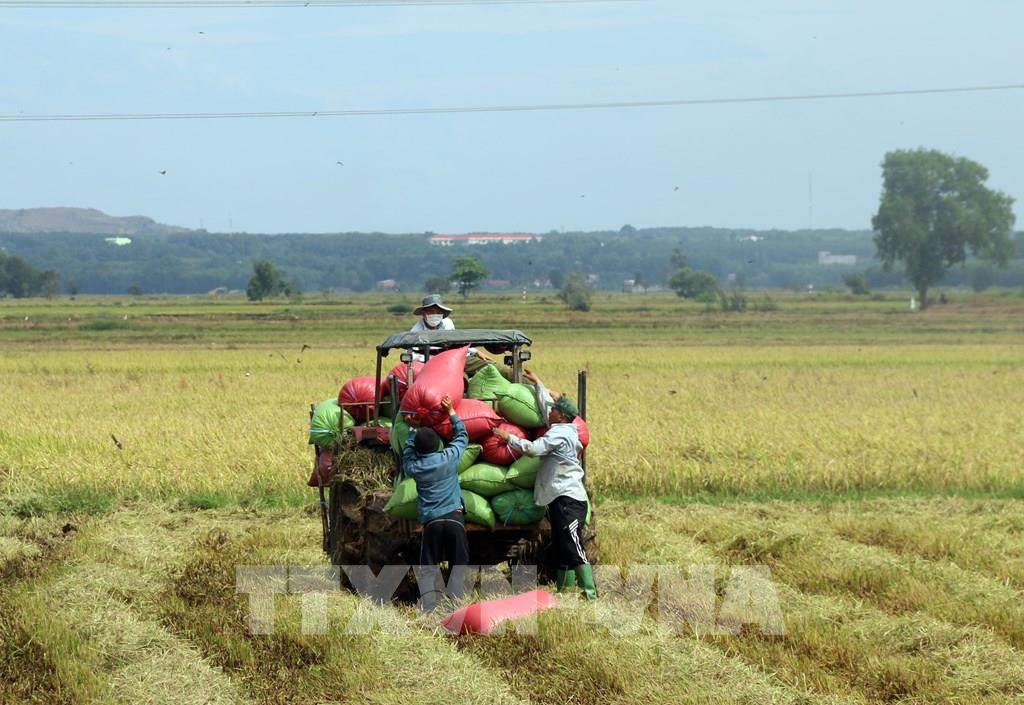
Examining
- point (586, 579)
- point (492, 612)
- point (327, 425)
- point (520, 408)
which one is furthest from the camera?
point (327, 425)

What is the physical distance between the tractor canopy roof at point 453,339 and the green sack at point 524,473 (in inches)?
41.0

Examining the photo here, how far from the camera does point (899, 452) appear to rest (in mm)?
16625

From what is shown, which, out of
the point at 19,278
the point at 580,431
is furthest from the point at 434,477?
the point at 19,278

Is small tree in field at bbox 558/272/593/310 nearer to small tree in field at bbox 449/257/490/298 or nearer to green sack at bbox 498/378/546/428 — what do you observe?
small tree in field at bbox 449/257/490/298

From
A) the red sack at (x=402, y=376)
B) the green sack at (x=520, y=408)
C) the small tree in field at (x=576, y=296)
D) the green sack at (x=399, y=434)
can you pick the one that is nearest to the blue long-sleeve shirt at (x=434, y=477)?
the green sack at (x=399, y=434)

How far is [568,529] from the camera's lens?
30.1ft

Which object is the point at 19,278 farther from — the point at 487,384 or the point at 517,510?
the point at 517,510

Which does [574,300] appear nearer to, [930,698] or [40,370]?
[40,370]

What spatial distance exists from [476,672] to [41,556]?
5.13 m

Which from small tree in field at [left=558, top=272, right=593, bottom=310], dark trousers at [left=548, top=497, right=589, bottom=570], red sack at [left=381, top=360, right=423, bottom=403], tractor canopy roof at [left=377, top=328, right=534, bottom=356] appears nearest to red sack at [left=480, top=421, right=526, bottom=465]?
dark trousers at [left=548, top=497, right=589, bottom=570]

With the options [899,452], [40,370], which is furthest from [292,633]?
[40,370]

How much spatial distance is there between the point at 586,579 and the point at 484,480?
3.17ft

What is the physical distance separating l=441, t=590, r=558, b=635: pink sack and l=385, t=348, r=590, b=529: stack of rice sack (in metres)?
0.77

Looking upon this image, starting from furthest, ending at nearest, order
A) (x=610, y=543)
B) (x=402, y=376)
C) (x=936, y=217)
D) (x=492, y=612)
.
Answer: (x=936, y=217) < (x=610, y=543) < (x=402, y=376) < (x=492, y=612)
